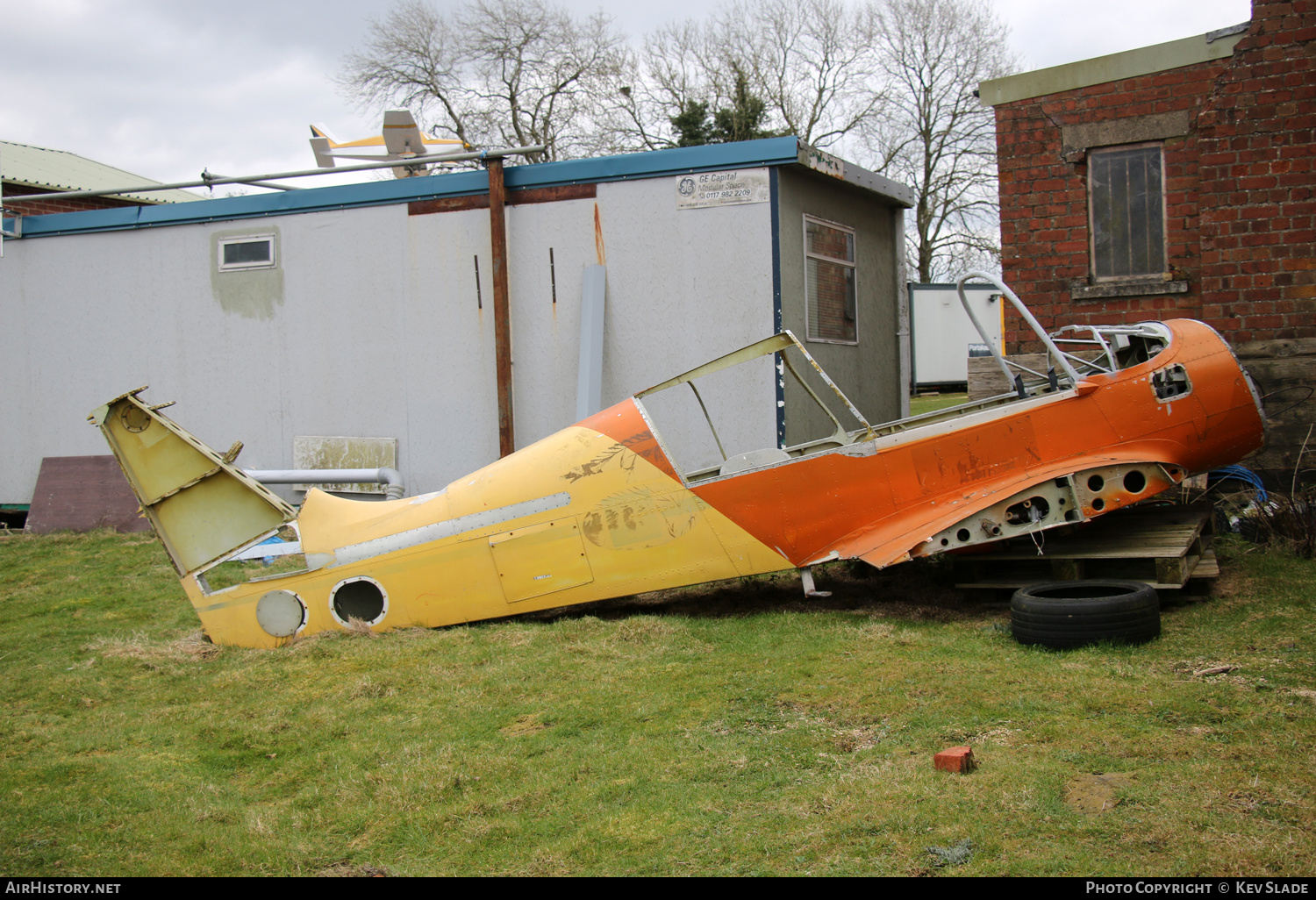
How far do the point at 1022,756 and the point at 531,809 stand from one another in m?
1.94

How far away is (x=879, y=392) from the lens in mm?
12164

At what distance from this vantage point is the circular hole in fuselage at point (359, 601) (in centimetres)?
665

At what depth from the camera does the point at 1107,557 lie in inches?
243

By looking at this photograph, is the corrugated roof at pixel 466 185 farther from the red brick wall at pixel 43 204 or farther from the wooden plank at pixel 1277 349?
the red brick wall at pixel 43 204

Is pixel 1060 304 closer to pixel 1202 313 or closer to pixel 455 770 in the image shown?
pixel 1202 313

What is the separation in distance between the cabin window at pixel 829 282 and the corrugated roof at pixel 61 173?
43.5 ft

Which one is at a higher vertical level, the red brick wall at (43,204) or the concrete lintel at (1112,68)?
the red brick wall at (43,204)

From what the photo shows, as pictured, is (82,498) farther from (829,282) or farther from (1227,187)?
(1227,187)

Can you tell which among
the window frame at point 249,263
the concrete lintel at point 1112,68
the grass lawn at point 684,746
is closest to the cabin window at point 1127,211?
→ the concrete lintel at point 1112,68

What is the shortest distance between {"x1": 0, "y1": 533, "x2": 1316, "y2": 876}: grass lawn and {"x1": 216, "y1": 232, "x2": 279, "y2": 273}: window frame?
6.11 meters

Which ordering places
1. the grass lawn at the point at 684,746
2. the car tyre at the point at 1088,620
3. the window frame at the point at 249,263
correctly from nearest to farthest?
1. the grass lawn at the point at 684,746
2. the car tyre at the point at 1088,620
3. the window frame at the point at 249,263

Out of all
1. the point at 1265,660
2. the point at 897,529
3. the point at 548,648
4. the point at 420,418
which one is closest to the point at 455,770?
the point at 548,648

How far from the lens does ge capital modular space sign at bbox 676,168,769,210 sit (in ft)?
32.0

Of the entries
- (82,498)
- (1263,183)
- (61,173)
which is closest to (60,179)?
(61,173)
